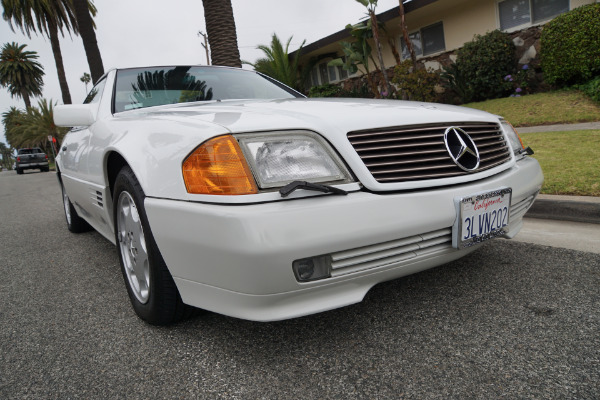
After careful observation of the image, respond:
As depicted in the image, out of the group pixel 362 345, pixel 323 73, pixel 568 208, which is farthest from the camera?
pixel 323 73

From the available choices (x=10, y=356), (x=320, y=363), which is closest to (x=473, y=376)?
(x=320, y=363)

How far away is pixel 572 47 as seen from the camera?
8.46 metres

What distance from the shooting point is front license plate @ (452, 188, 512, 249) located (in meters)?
1.66

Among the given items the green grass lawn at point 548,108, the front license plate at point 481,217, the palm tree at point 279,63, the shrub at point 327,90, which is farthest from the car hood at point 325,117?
the palm tree at point 279,63

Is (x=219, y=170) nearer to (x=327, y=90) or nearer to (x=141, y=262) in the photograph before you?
(x=141, y=262)

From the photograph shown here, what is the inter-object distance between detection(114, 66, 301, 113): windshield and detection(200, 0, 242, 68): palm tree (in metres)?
4.36

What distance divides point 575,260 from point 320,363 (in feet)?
5.29

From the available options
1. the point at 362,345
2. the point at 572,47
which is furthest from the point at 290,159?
the point at 572,47

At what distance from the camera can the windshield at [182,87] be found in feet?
8.70

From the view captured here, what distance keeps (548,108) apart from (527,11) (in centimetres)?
336

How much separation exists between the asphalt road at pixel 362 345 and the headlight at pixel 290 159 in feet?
2.17

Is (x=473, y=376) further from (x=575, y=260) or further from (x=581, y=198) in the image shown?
(x=581, y=198)

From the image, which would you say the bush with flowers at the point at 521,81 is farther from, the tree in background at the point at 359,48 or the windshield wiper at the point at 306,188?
the windshield wiper at the point at 306,188

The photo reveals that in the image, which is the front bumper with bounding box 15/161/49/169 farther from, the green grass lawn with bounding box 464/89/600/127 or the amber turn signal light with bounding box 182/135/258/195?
the amber turn signal light with bounding box 182/135/258/195
